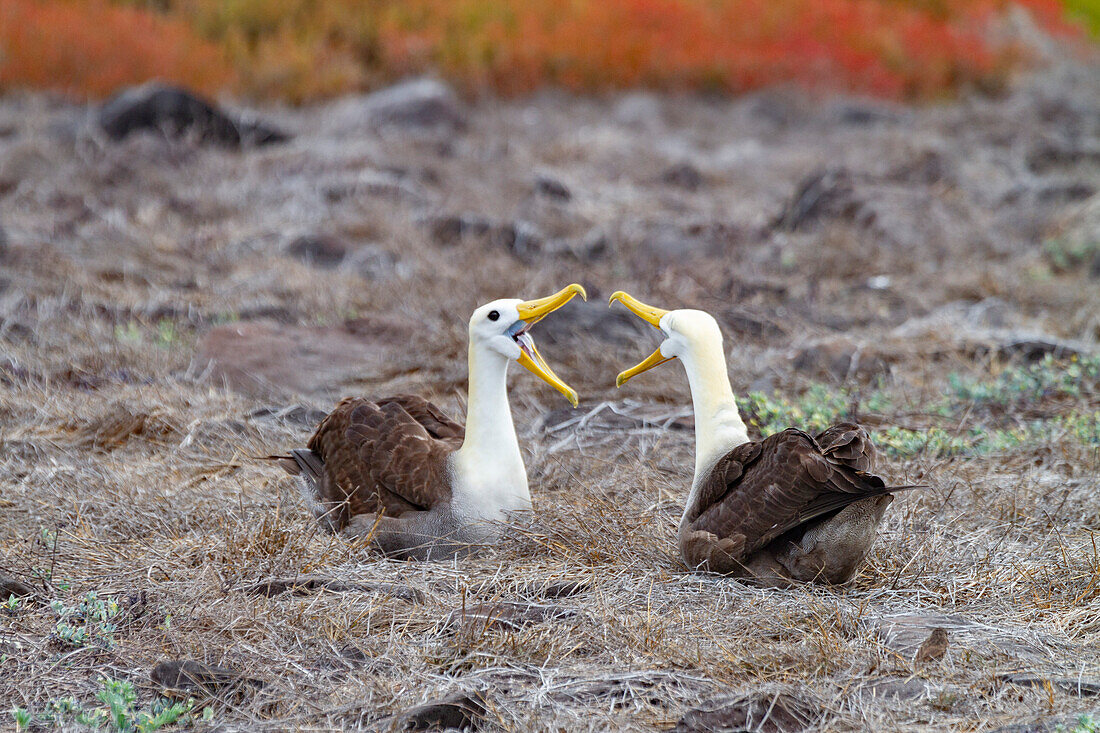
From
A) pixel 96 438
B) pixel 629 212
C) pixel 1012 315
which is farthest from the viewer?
pixel 629 212

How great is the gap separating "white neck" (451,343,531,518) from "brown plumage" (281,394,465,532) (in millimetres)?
80

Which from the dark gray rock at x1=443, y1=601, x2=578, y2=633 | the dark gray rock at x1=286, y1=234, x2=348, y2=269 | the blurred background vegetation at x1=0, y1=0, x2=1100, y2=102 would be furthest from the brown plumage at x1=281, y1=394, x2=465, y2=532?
the blurred background vegetation at x1=0, y1=0, x2=1100, y2=102

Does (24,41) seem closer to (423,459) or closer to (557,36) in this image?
(557,36)

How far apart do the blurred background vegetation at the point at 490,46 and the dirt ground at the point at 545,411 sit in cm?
270

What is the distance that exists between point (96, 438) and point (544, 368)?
2.32m

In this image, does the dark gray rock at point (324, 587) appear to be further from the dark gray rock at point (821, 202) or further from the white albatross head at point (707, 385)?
the dark gray rock at point (821, 202)

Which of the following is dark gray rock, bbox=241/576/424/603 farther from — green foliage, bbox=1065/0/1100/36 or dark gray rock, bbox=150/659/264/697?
green foliage, bbox=1065/0/1100/36

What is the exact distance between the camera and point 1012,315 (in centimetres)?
736

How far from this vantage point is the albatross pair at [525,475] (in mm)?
3305

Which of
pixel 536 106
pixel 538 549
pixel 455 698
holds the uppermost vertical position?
pixel 455 698

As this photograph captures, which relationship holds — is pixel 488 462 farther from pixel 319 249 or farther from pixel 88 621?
pixel 319 249

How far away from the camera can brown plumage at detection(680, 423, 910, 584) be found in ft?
10.6

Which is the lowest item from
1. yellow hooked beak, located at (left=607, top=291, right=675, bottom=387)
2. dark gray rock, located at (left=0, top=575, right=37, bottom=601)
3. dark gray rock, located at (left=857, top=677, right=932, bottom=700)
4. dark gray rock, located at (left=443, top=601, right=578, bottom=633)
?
dark gray rock, located at (left=0, top=575, right=37, bottom=601)

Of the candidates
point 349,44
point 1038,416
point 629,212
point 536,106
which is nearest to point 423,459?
point 1038,416
